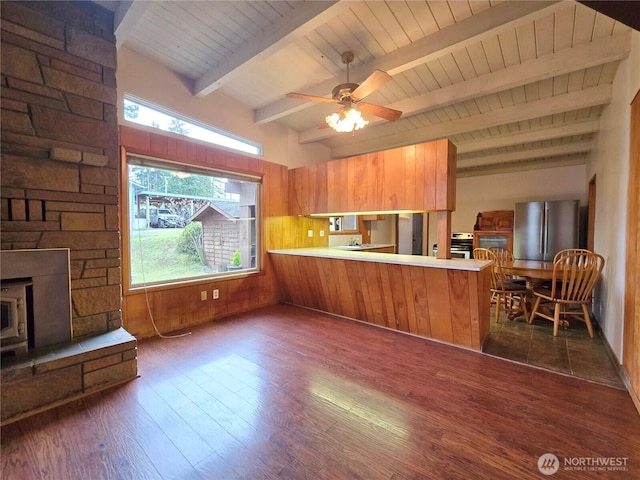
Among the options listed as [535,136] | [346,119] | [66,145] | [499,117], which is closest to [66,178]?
[66,145]

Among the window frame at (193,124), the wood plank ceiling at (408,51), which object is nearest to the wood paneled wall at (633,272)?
the wood plank ceiling at (408,51)

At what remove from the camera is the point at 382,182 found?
3377 mm

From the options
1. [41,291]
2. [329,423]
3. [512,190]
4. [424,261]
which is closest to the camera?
[329,423]

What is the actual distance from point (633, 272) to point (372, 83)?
7.90 feet

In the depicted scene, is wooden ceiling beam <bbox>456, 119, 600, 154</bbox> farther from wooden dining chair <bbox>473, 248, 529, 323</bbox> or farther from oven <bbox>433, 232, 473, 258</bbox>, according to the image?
oven <bbox>433, 232, 473, 258</bbox>

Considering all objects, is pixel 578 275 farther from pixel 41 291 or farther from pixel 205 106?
pixel 41 291

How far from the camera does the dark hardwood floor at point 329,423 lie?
4.47ft

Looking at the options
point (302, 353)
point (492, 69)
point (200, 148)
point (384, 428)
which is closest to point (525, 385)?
point (384, 428)

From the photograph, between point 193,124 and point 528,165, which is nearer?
point 193,124

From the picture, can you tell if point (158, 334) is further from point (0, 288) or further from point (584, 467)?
point (584, 467)

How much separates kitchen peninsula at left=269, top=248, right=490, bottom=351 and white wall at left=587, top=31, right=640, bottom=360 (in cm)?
103

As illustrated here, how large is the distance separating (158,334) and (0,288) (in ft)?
4.80

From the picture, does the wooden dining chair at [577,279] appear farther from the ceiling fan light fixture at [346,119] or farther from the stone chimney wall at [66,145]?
the stone chimney wall at [66,145]

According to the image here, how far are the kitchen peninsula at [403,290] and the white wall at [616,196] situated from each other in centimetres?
103
